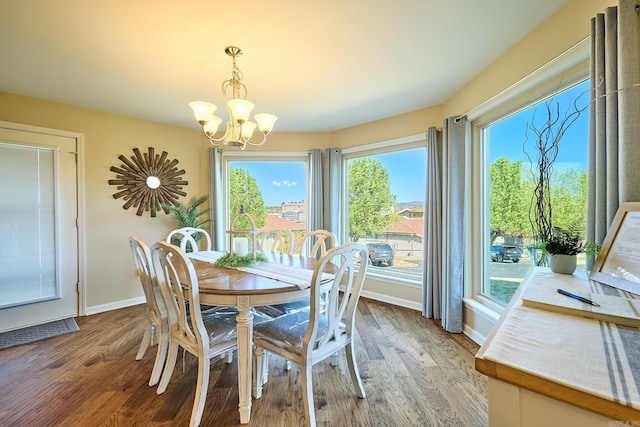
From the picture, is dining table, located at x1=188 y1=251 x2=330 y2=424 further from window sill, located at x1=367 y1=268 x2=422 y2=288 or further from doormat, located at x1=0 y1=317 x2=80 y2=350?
doormat, located at x1=0 y1=317 x2=80 y2=350

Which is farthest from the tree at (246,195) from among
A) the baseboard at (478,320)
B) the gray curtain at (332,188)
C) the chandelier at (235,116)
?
the baseboard at (478,320)

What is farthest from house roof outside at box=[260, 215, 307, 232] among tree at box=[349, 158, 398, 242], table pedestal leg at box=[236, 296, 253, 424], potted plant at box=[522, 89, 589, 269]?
potted plant at box=[522, 89, 589, 269]

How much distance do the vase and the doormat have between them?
414 cm

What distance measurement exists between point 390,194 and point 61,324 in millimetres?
4142

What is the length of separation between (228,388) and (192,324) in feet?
2.30

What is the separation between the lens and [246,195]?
4379mm

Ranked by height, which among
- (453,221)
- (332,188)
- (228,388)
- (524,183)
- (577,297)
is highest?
(332,188)

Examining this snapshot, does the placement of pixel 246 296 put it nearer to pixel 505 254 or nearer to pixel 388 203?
pixel 505 254

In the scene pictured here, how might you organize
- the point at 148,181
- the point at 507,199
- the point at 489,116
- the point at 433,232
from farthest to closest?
the point at 148,181 < the point at 433,232 < the point at 489,116 < the point at 507,199

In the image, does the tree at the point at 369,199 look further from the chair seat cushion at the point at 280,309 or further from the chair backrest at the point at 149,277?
the chair backrest at the point at 149,277

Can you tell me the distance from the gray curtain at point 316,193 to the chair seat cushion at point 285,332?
7.34 feet

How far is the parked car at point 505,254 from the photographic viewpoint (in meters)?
2.39

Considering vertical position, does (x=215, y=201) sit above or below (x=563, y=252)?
above

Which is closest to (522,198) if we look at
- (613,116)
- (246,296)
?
(613,116)
